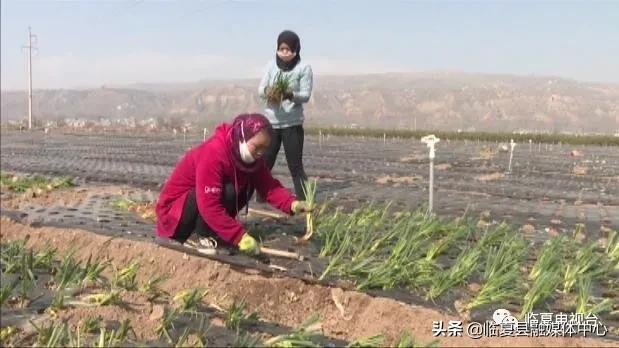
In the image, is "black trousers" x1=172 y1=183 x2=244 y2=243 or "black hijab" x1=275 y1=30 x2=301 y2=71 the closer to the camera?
"black trousers" x1=172 y1=183 x2=244 y2=243

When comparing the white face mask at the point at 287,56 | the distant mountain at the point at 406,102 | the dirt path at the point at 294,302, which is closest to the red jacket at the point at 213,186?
the dirt path at the point at 294,302

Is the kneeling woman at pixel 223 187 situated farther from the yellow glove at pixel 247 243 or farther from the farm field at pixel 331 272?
the farm field at pixel 331 272

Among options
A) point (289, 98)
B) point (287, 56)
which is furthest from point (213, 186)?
point (287, 56)

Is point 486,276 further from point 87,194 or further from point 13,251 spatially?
point 87,194

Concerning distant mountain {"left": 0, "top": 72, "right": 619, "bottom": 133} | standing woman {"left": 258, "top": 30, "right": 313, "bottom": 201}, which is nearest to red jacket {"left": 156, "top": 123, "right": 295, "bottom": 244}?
standing woman {"left": 258, "top": 30, "right": 313, "bottom": 201}

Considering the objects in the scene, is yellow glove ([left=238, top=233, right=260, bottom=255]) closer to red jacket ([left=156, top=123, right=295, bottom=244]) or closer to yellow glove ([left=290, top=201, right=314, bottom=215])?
red jacket ([left=156, top=123, right=295, bottom=244])

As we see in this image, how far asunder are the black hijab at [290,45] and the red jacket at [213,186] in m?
1.58

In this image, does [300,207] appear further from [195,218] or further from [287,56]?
[287,56]

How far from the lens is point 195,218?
362cm

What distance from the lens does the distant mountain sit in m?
5.68

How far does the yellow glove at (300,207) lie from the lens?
3.52 meters

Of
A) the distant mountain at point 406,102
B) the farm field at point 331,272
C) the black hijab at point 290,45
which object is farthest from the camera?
the distant mountain at point 406,102

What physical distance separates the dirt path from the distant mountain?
256 centimetres

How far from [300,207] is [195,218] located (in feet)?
2.07
